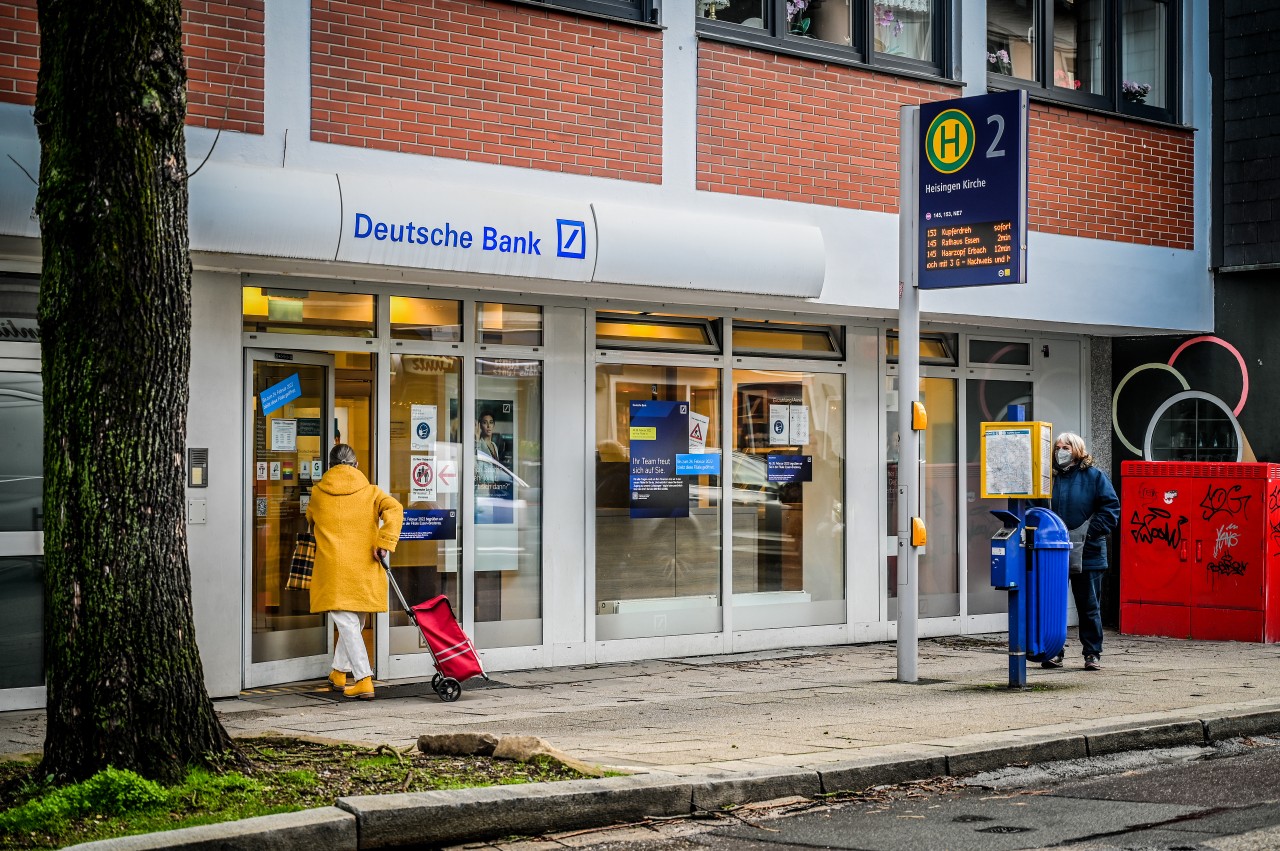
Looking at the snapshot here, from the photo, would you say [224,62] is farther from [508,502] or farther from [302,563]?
[508,502]

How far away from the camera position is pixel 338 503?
9.85m

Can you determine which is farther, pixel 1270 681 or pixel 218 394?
pixel 1270 681

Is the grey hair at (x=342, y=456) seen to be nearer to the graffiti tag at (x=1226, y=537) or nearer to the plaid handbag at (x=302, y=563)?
the plaid handbag at (x=302, y=563)

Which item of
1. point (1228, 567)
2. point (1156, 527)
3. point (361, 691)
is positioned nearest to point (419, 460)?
point (361, 691)

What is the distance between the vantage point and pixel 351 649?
9.80 meters

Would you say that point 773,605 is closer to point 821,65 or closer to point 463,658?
point 463,658

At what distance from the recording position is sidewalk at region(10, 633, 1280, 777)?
7.83 m

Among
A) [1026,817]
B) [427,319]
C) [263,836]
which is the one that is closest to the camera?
[263,836]

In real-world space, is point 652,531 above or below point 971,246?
below

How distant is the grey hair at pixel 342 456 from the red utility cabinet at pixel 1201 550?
7329 millimetres

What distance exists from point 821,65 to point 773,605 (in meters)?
4.54

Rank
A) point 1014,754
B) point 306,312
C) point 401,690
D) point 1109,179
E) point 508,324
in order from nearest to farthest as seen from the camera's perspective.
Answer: point 1014,754, point 401,690, point 306,312, point 508,324, point 1109,179

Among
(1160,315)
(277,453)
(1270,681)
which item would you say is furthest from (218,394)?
(1160,315)

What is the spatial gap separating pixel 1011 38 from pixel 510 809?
390 inches
